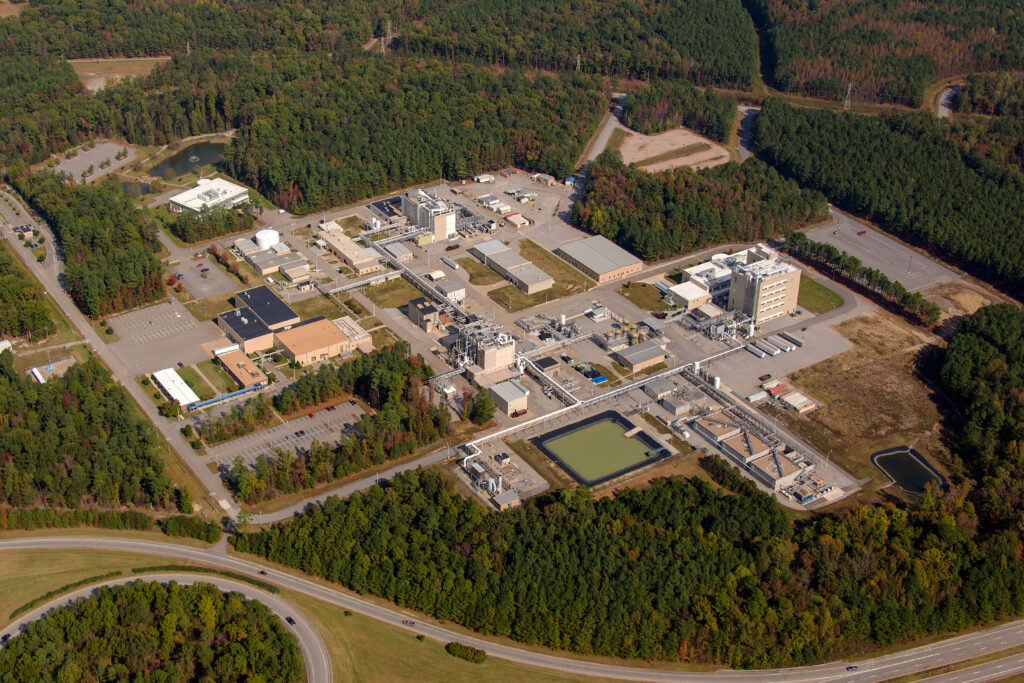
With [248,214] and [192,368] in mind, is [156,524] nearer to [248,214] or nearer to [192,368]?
[192,368]

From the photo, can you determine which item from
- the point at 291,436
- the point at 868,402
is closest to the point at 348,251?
the point at 291,436

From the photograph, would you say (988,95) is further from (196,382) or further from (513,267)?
(196,382)

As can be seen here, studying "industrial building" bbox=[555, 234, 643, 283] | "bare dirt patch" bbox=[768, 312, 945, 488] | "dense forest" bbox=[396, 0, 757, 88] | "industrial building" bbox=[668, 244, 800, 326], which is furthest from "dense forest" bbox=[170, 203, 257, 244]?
"dense forest" bbox=[396, 0, 757, 88]

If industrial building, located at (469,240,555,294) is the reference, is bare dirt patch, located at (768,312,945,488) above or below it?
below

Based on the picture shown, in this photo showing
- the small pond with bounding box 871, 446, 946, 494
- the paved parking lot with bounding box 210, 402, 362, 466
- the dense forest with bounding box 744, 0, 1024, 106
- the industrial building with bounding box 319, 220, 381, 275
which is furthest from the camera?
the dense forest with bounding box 744, 0, 1024, 106

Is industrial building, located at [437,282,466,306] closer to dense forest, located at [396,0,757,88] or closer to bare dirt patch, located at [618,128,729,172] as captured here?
bare dirt patch, located at [618,128,729,172]

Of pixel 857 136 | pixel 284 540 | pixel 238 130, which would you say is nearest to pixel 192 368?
pixel 284 540
